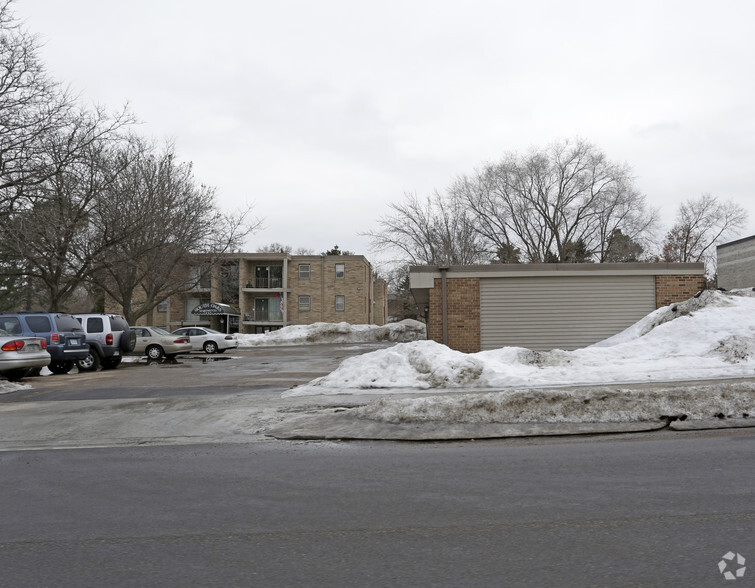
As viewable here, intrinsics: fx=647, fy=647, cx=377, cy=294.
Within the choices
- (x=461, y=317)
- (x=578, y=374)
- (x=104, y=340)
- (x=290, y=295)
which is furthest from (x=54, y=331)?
(x=290, y=295)

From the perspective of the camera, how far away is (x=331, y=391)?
41.5 ft

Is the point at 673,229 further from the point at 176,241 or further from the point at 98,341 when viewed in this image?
the point at 98,341

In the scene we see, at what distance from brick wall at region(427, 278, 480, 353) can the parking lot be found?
5.08m

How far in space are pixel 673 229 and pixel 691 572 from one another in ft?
205

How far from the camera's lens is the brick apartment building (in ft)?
170

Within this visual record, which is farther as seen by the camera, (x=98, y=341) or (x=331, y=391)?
(x=98, y=341)

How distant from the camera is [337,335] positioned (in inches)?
1689

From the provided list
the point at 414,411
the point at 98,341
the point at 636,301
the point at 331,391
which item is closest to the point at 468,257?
the point at 636,301

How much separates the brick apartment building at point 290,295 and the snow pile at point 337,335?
27.7ft

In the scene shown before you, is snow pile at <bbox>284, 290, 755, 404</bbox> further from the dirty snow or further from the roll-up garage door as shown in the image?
the dirty snow

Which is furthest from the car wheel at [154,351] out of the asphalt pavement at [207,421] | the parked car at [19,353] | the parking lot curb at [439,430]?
the parking lot curb at [439,430]

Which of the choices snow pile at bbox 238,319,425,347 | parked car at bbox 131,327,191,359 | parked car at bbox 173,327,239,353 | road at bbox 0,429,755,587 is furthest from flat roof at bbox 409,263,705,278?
snow pile at bbox 238,319,425,347

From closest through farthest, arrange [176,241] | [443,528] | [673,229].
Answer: [443,528], [176,241], [673,229]

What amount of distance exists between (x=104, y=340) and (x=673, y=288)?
60.4 ft
